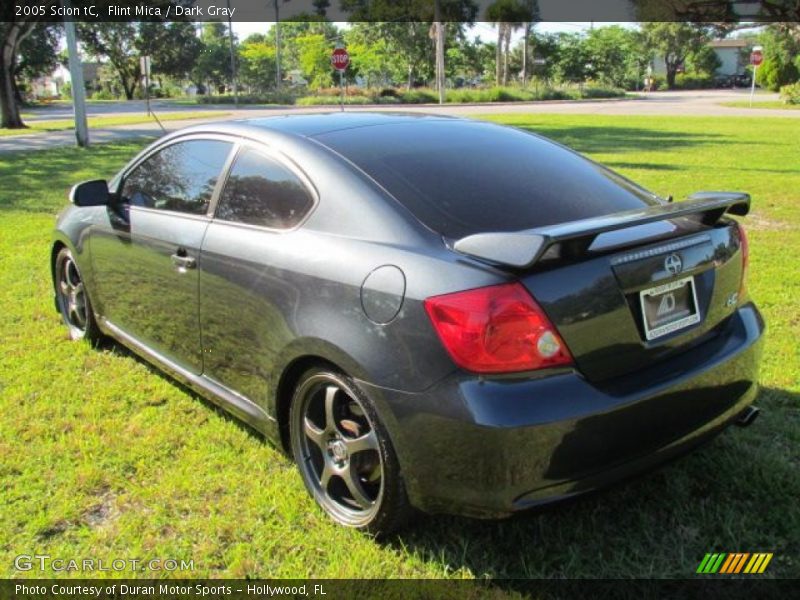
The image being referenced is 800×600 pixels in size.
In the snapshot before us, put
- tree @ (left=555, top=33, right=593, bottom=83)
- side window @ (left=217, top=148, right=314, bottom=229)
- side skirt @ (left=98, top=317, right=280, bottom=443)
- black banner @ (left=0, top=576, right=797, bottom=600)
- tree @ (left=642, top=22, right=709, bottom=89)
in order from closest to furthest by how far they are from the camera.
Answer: black banner @ (left=0, top=576, right=797, bottom=600), side window @ (left=217, top=148, right=314, bottom=229), side skirt @ (left=98, top=317, right=280, bottom=443), tree @ (left=555, top=33, right=593, bottom=83), tree @ (left=642, top=22, right=709, bottom=89)

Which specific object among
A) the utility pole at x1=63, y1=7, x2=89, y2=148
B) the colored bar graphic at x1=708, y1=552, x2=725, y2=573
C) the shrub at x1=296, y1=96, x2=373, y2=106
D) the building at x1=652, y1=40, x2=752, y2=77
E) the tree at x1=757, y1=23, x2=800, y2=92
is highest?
the building at x1=652, y1=40, x2=752, y2=77

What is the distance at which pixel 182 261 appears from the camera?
10.6 ft

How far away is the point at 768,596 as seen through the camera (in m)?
2.29

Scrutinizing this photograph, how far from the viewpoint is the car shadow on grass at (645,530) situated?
243 cm

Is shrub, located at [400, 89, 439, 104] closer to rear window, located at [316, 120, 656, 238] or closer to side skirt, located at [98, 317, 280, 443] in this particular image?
side skirt, located at [98, 317, 280, 443]

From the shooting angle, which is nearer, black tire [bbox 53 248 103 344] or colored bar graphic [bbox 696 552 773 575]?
colored bar graphic [bbox 696 552 773 575]

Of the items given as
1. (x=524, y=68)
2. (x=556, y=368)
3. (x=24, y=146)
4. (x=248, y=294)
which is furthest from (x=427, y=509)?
(x=524, y=68)

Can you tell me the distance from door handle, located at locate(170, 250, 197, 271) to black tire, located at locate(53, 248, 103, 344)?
1352mm

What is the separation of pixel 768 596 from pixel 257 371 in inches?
77.9

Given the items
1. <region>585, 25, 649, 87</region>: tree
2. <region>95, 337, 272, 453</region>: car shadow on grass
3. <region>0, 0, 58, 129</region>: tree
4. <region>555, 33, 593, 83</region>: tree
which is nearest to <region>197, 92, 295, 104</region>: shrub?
<region>555, 33, 593, 83</region>: tree

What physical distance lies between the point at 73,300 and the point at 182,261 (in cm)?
183

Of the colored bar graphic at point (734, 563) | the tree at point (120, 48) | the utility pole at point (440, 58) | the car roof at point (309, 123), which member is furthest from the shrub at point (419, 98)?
the colored bar graphic at point (734, 563)

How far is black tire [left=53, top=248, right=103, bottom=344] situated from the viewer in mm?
4429

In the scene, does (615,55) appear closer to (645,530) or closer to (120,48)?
(120,48)
